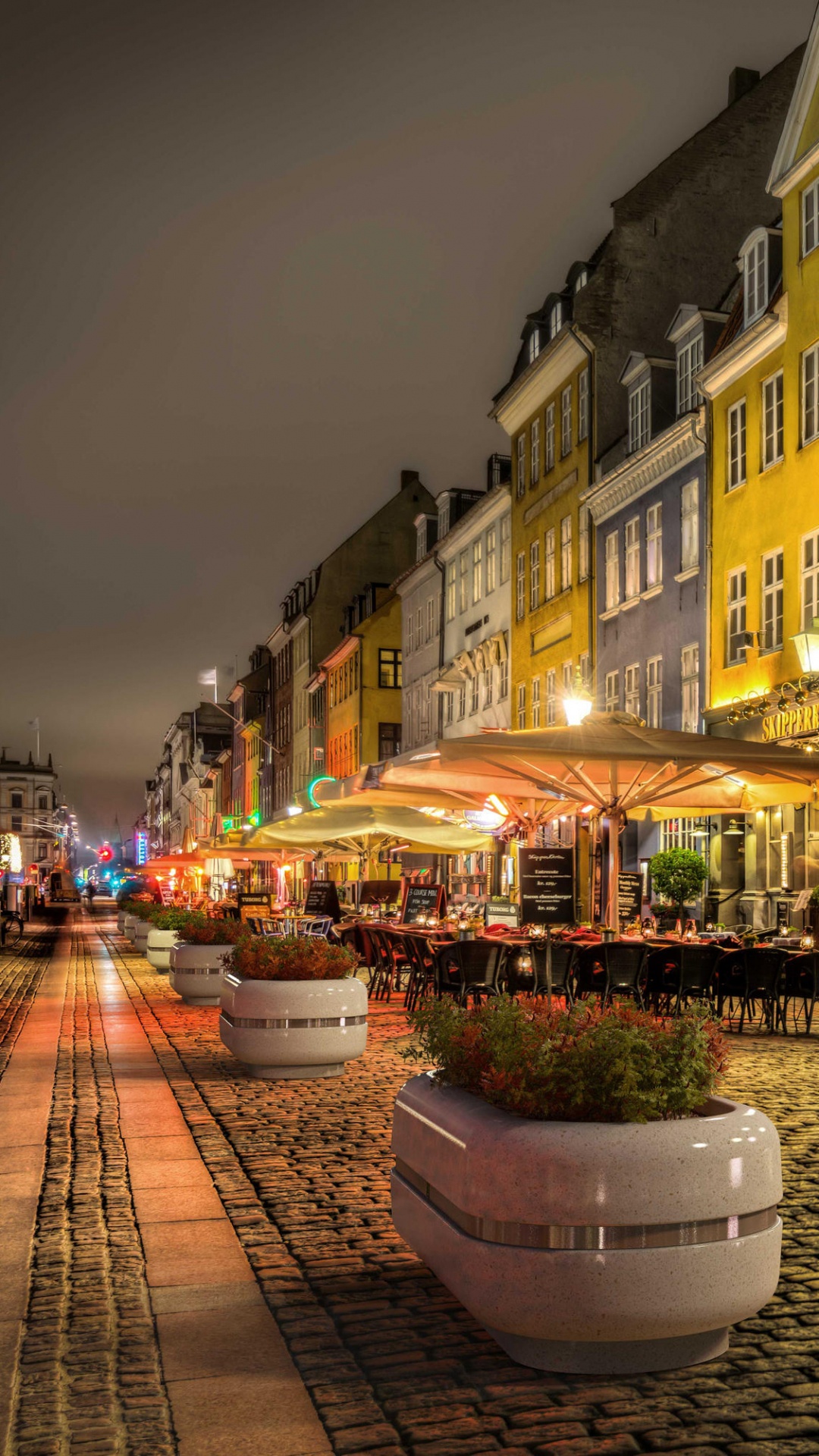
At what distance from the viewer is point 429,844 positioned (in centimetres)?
2234

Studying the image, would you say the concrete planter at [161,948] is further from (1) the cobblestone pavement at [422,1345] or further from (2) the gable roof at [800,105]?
(1) the cobblestone pavement at [422,1345]

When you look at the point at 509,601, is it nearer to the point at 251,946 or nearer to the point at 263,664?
the point at 251,946

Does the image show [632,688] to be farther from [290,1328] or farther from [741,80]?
[290,1328]

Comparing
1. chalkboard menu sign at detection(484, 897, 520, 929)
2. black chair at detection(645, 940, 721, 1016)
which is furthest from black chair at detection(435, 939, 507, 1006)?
chalkboard menu sign at detection(484, 897, 520, 929)

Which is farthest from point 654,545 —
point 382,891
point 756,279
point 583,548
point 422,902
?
point 382,891

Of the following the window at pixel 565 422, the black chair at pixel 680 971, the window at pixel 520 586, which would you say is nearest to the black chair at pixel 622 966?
the black chair at pixel 680 971

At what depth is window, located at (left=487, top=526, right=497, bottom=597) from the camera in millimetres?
42875

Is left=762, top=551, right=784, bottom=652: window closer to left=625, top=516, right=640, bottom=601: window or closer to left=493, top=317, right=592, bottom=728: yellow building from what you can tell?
left=625, top=516, right=640, bottom=601: window

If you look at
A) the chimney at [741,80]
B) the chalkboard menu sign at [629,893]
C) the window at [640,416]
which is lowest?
the chalkboard menu sign at [629,893]

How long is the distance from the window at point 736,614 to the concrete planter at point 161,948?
39.1ft

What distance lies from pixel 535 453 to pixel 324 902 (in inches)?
584

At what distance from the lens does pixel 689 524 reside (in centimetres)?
2798

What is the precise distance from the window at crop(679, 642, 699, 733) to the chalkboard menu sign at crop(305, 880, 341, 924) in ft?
28.6

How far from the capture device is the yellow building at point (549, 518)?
34.7 metres
